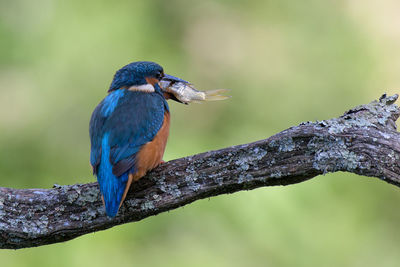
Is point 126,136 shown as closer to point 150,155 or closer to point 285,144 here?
point 150,155

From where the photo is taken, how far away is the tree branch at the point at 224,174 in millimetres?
3051

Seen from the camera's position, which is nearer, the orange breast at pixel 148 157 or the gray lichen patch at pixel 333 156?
the gray lichen patch at pixel 333 156

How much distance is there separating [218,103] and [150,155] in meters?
2.62

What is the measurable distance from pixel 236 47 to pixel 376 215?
7.84ft

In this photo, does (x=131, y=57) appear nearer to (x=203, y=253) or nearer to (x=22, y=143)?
(x=22, y=143)

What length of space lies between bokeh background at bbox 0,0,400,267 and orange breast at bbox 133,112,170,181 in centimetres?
141

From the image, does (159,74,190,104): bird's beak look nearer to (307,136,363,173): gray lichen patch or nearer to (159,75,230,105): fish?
(159,75,230,105): fish

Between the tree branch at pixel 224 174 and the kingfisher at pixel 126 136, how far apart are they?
12 cm

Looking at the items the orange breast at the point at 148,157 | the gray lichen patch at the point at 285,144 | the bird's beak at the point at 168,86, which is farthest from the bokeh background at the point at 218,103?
the gray lichen patch at the point at 285,144

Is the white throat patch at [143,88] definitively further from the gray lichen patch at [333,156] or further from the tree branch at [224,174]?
the gray lichen patch at [333,156]

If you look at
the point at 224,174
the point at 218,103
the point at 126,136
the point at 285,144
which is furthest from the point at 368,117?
the point at 218,103

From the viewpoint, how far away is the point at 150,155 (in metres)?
3.37

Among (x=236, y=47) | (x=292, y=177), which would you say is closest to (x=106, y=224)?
(x=292, y=177)

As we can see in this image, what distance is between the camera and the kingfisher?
321 centimetres
